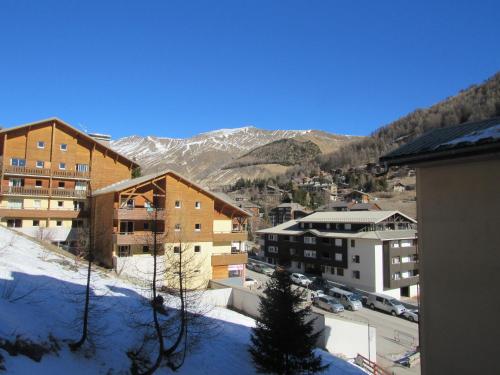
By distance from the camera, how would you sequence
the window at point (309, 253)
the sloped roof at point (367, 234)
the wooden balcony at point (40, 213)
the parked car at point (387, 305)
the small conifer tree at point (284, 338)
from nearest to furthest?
the small conifer tree at point (284, 338) < the wooden balcony at point (40, 213) < the parked car at point (387, 305) < the sloped roof at point (367, 234) < the window at point (309, 253)

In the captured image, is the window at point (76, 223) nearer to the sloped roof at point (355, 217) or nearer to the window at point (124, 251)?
the window at point (124, 251)

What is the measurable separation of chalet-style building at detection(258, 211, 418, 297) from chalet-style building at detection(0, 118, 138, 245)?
26927mm

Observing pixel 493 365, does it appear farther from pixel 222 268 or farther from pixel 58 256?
pixel 222 268

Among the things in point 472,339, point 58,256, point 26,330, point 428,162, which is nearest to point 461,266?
point 472,339

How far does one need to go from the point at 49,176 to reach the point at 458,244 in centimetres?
3979

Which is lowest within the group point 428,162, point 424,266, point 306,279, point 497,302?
point 306,279

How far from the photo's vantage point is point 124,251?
33094mm

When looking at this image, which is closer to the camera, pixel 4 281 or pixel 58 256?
pixel 4 281

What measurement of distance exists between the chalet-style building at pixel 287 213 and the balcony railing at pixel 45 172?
7148cm

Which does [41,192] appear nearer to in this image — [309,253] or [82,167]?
[82,167]

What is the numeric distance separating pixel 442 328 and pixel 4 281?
1537cm

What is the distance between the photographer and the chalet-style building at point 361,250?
48781 mm

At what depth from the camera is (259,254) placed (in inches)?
3098

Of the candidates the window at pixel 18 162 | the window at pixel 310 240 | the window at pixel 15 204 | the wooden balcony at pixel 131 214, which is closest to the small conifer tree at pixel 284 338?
the wooden balcony at pixel 131 214
